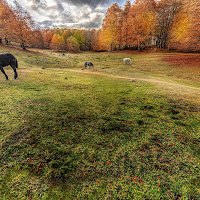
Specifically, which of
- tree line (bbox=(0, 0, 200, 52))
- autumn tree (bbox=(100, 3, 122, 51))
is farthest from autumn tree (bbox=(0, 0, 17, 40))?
autumn tree (bbox=(100, 3, 122, 51))

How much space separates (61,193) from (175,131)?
3.11 meters

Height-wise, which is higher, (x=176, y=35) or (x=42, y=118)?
Answer: (x=176, y=35)

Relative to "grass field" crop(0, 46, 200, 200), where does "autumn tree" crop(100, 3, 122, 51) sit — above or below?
above

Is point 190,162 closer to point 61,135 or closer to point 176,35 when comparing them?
point 61,135

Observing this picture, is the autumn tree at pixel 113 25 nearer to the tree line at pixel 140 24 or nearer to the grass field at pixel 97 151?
the tree line at pixel 140 24

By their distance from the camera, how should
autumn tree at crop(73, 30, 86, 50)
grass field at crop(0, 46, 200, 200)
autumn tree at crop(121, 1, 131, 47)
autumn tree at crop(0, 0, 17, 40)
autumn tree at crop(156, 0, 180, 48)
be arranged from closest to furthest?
1. grass field at crop(0, 46, 200, 200)
2. autumn tree at crop(0, 0, 17, 40)
3. autumn tree at crop(156, 0, 180, 48)
4. autumn tree at crop(121, 1, 131, 47)
5. autumn tree at crop(73, 30, 86, 50)

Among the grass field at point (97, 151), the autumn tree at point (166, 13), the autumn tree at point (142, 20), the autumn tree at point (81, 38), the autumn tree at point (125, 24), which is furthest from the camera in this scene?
the autumn tree at point (81, 38)

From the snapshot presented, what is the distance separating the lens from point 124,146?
2496 millimetres

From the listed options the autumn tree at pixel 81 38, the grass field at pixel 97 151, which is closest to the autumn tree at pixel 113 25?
the autumn tree at pixel 81 38

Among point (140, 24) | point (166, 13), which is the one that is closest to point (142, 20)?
point (140, 24)

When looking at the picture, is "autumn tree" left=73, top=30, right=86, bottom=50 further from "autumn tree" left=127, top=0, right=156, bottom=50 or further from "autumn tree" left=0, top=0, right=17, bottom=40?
"autumn tree" left=0, top=0, right=17, bottom=40

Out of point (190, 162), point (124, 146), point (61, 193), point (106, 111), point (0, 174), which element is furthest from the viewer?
point (106, 111)

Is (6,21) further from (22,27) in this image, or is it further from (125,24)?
(125,24)

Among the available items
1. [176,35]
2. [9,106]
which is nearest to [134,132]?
[9,106]
